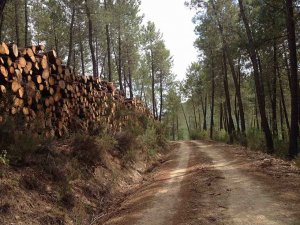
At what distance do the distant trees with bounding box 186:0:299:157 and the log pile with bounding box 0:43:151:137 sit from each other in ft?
29.8

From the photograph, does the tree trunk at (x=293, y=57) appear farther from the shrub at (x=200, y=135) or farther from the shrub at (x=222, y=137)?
the shrub at (x=200, y=135)

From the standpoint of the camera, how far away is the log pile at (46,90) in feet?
26.9

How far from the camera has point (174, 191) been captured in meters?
9.65

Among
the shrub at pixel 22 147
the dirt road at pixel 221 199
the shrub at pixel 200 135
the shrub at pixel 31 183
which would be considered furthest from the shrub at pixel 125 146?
the shrub at pixel 200 135

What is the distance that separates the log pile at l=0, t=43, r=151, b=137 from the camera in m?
8.20

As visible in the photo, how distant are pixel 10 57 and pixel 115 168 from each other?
5341mm

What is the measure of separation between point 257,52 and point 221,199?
20.7m

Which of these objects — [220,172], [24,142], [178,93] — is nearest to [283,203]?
[220,172]

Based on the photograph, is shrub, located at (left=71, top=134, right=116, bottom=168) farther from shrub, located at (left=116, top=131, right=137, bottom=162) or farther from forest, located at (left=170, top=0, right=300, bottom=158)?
forest, located at (left=170, top=0, right=300, bottom=158)

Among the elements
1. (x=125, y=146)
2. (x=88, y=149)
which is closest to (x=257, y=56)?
(x=125, y=146)

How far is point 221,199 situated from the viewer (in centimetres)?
805

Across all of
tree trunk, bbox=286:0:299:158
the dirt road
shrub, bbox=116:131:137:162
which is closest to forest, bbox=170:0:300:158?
tree trunk, bbox=286:0:299:158

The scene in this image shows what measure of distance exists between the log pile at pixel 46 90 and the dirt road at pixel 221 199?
3.10 m

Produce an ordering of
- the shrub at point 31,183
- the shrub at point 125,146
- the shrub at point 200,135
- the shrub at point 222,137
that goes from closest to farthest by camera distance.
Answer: the shrub at point 31,183 < the shrub at point 125,146 < the shrub at point 222,137 < the shrub at point 200,135
